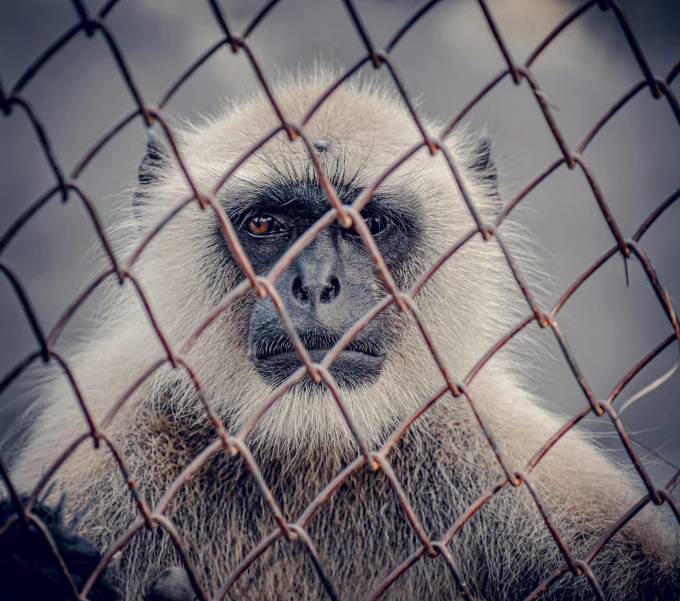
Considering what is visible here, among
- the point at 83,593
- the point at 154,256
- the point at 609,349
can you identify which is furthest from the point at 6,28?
the point at 609,349

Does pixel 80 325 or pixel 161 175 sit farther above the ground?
pixel 80 325

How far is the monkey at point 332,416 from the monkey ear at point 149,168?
0.09 m

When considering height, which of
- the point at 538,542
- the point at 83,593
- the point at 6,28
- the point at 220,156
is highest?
the point at 6,28

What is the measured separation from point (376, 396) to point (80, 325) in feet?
15.9

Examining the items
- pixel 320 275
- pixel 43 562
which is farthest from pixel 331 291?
pixel 43 562

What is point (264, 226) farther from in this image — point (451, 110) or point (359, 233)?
point (451, 110)

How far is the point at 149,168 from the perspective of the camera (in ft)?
10.2

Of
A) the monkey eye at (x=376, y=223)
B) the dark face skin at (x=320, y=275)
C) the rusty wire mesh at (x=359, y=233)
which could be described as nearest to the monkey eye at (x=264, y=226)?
the dark face skin at (x=320, y=275)

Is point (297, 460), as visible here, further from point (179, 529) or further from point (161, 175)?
point (161, 175)

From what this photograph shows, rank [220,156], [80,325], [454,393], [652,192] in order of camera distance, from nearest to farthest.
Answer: [454,393] → [220,156] → [652,192] → [80,325]

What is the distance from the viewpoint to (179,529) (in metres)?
2.37

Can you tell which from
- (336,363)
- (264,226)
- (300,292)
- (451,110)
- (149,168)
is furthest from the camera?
(451,110)

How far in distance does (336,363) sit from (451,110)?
11.1 feet

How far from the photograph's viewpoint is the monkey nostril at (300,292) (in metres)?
2.17
